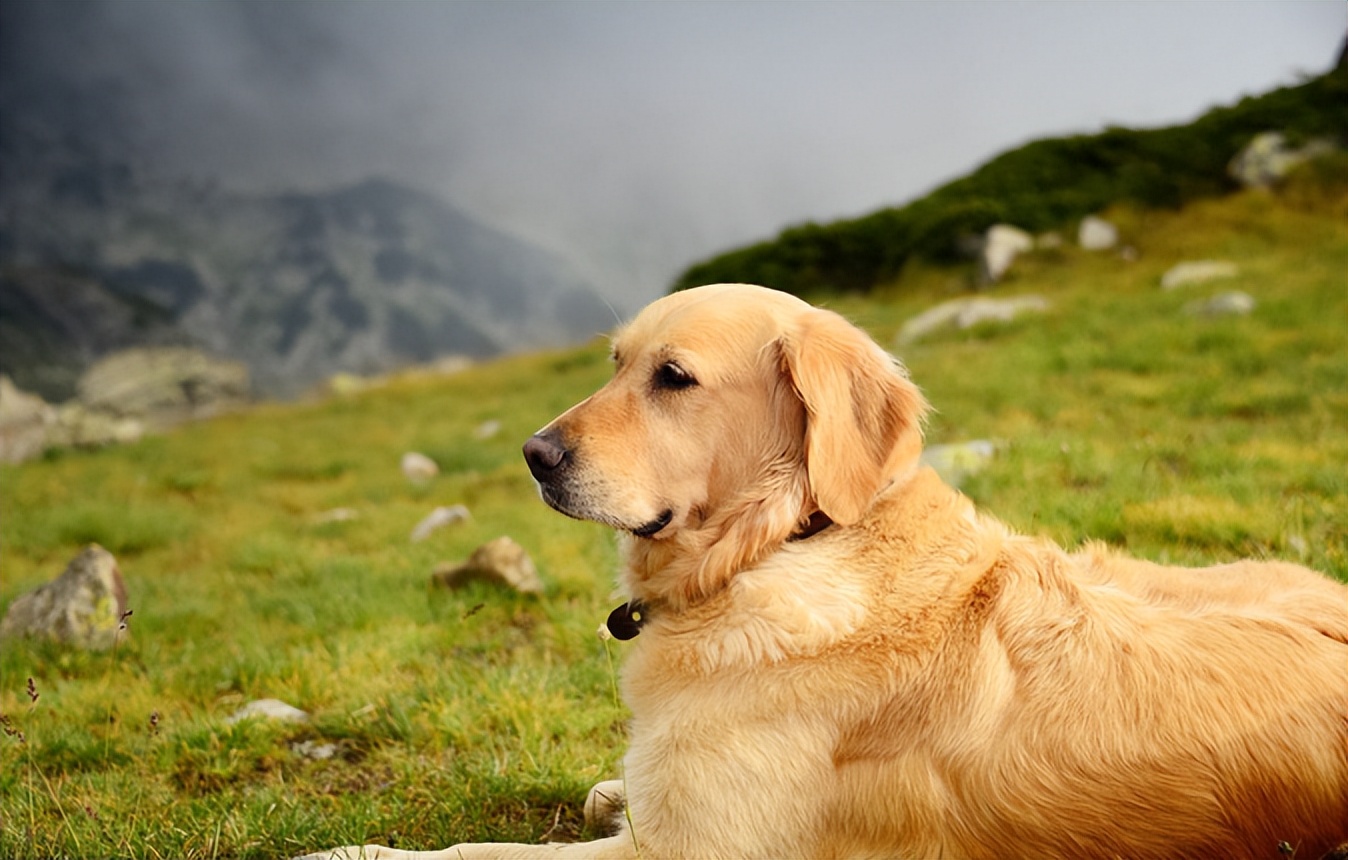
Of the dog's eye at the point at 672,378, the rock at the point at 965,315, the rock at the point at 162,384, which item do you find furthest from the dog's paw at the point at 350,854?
the rock at the point at 162,384

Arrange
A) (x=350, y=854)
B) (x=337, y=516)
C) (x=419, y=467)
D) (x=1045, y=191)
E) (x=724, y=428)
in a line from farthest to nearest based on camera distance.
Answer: (x=1045, y=191), (x=419, y=467), (x=337, y=516), (x=724, y=428), (x=350, y=854)

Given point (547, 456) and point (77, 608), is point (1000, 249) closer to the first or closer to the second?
point (77, 608)

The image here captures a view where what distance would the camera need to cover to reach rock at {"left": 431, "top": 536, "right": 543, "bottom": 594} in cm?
543

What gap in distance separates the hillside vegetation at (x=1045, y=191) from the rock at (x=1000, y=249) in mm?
680

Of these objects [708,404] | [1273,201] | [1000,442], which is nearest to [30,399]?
[1000,442]

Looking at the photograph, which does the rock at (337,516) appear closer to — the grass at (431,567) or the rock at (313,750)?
→ the grass at (431,567)

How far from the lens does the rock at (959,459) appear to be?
6.31m

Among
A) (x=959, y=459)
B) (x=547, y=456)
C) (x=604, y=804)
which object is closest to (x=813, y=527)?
(x=547, y=456)

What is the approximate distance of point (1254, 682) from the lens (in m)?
2.03

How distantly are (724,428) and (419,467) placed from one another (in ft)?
33.1

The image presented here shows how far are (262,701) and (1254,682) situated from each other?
3822 millimetres

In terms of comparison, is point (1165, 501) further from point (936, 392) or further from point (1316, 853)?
point (936, 392)

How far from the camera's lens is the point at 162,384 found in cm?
2942

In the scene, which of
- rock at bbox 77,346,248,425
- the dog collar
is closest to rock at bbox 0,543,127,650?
the dog collar
